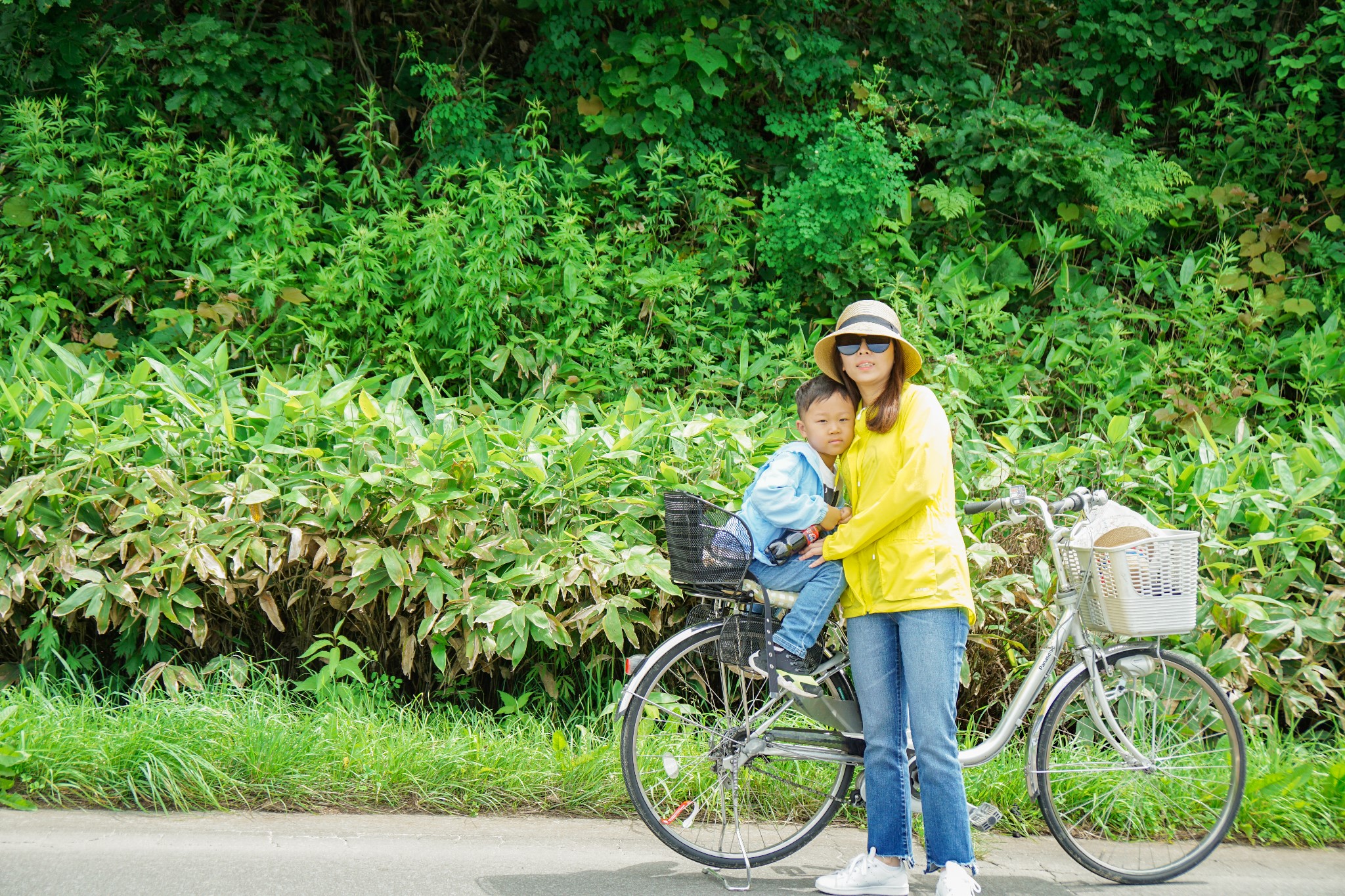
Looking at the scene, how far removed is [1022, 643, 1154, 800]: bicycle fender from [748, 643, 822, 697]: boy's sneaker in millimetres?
772

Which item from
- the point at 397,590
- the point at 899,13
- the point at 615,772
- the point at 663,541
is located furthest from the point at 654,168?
the point at 615,772

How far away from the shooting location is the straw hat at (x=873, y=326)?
11.3 feet

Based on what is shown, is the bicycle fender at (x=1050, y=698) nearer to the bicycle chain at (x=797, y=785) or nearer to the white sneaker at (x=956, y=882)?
the white sneaker at (x=956, y=882)

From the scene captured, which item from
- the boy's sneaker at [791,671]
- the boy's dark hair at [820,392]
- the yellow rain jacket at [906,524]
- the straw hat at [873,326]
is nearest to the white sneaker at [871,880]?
the boy's sneaker at [791,671]

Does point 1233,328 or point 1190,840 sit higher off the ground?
point 1233,328

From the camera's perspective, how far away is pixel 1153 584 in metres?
3.54

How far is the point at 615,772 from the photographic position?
169 inches

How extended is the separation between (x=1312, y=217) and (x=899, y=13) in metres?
3.50

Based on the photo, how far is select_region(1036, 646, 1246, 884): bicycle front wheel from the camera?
3795 mm

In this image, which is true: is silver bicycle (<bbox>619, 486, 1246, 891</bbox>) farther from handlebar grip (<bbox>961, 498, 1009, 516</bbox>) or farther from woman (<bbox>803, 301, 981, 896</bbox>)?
woman (<bbox>803, 301, 981, 896</bbox>)

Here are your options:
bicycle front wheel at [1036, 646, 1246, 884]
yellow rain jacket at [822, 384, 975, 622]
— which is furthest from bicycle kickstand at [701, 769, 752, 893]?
bicycle front wheel at [1036, 646, 1246, 884]

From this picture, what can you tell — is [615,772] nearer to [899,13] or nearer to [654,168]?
[654,168]

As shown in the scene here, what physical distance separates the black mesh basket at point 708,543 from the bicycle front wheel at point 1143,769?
3.94 ft

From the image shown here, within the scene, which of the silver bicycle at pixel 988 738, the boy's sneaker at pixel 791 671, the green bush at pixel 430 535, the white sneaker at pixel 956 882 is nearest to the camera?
the white sneaker at pixel 956 882
